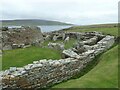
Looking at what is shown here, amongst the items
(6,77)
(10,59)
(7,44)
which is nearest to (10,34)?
(7,44)

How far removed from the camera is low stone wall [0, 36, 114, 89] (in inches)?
813

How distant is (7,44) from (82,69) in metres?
13.7

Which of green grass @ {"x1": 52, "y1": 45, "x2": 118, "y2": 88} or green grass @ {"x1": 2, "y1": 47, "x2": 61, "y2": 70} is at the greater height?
green grass @ {"x1": 2, "y1": 47, "x2": 61, "y2": 70}

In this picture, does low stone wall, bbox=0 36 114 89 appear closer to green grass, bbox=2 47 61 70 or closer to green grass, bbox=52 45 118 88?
green grass, bbox=52 45 118 88

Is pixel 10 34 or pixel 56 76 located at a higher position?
pixel 10 34

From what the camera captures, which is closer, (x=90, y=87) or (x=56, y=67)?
(x=90, y=87)

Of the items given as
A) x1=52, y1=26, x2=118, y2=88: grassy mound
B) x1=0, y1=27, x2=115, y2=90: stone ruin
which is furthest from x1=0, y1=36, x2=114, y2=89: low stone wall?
x1=52, y1=26, x2=118, y2=88: grassy mound

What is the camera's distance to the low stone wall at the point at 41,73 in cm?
2066

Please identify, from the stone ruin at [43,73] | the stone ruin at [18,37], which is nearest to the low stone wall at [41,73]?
the stone ruin at [43,73]

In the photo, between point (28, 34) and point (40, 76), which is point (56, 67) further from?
point (28, 34)

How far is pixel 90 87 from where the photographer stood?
742 inches

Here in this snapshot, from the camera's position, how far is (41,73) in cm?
2225

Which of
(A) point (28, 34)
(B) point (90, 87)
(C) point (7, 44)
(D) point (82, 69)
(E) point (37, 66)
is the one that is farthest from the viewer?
(A) point (28, 34)

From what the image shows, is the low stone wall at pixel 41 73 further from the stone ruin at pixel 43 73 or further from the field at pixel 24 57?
the field at pixel 24 57
